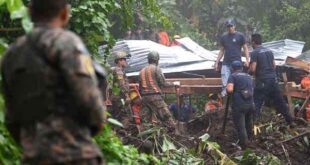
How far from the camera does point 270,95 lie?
1016 cm

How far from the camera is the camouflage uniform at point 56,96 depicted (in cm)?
273

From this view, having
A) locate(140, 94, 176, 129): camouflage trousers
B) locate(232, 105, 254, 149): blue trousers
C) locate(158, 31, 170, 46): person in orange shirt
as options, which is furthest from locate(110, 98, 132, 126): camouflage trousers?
locate(158, 31, 170, 46): person in orange shirt

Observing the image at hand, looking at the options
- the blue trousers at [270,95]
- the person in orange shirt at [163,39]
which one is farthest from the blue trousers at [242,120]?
the person in orange shirt at [163,39]

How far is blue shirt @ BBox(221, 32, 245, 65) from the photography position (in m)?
11.0

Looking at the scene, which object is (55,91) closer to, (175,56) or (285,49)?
(175,56)

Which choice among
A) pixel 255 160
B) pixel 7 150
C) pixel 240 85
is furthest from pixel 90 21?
pixel 240 85

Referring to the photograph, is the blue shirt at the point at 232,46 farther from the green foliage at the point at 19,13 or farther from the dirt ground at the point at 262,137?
the green foliage at the point at 19,13

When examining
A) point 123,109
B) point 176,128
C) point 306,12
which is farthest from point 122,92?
point 306,12

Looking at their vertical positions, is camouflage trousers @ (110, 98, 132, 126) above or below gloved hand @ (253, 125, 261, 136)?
above

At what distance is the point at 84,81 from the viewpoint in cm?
274

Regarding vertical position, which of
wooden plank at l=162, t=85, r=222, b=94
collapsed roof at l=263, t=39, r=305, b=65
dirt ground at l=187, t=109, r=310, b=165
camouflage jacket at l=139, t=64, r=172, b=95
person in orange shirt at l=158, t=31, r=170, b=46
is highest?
person in orange shirt at l=158, t=31, r=170, b=46

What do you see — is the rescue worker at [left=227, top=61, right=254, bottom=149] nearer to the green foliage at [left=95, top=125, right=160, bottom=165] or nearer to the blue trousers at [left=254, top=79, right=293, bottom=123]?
A: the blue trousers at [left=254, top=79, right=293, bottom=123]

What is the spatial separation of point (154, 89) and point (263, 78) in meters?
1.95

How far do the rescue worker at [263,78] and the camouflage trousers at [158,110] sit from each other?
1.57 metres
